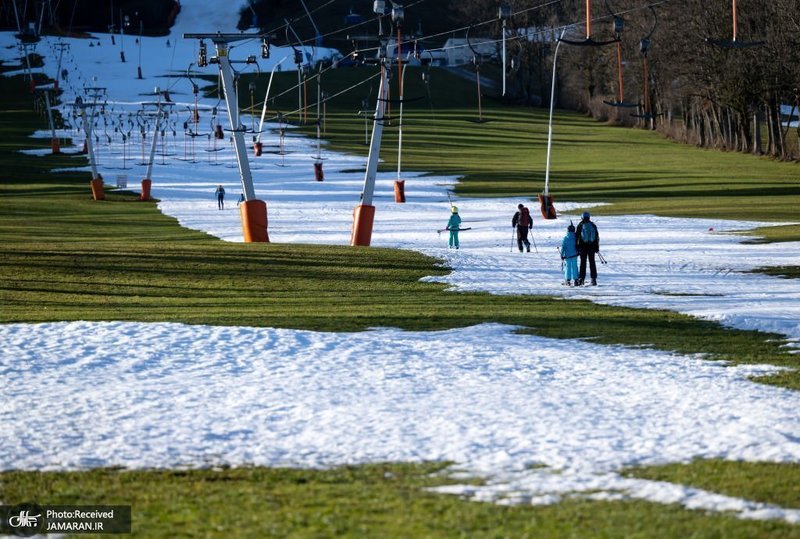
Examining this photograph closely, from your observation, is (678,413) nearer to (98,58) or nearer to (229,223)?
(229,223)

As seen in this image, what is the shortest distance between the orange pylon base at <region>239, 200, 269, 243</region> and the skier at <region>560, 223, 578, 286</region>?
46.0 feet

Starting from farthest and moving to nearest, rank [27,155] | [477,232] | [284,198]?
1. [27,155]
2. [284,198]
3. [477,232]

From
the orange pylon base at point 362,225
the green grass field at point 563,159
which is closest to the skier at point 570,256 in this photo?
the orange pylon base at point 362,225

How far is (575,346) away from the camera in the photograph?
2000 cm

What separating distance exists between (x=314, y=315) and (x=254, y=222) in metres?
17.8

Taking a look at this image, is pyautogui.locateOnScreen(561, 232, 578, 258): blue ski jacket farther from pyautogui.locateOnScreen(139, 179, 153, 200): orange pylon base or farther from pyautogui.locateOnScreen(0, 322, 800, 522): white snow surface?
pyautogui.locateOnScreen(139, 179, 153, 200): orange pylon base

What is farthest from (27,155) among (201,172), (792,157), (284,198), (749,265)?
(749,265)

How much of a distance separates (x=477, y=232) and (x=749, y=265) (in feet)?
49.9

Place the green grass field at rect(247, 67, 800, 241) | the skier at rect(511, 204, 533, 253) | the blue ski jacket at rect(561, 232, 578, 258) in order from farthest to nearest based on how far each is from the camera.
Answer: the green grass field at rect(247, 67, 800, 241) < the skier at rect(511, 204, 533, 253) < the blue ski jacket at rect(561, 232, 578, 258)

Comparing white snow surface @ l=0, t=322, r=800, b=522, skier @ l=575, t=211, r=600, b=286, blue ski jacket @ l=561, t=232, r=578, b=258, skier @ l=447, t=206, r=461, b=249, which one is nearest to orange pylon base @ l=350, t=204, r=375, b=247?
skier @ l=447, t=206, r=461, b=249

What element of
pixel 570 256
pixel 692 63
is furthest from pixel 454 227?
pixel 692 63

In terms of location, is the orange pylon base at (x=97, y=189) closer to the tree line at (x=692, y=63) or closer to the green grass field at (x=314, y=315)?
the green grass field at (x=314, y=315)

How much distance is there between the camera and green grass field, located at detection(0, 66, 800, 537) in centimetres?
1055

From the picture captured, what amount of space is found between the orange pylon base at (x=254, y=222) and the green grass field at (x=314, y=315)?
256 centimetres
